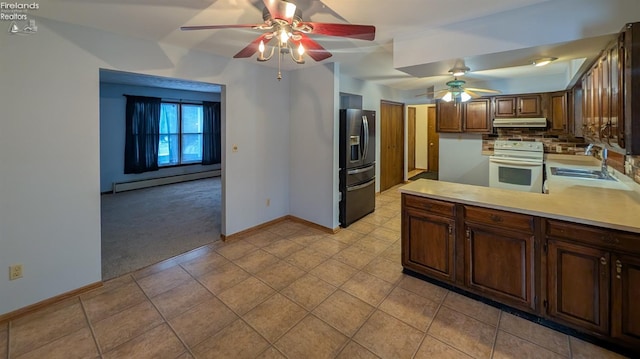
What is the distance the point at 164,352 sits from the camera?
1933 mm

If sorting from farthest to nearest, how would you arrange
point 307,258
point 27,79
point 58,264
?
1. point 307,258
2. point 58,264
3. point 27,79

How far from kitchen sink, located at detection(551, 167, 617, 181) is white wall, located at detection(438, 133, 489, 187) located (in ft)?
5.20

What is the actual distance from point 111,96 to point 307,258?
6557mm

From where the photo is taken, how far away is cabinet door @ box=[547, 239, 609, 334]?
1.86 m

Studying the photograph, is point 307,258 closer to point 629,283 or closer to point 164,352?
point 164,352

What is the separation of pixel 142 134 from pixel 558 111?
895 cm

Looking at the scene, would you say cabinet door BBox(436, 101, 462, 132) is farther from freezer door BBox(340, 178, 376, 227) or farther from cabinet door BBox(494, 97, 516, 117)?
freezer door BBox(340, 178, 376, 227)

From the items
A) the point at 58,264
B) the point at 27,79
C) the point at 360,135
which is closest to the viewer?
the point at 27,79

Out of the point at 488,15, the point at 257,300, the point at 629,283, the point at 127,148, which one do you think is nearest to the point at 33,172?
the point at 257,300

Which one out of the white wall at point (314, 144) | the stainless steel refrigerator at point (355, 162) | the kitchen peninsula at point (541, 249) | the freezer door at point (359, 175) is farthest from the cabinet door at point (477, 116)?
the white wall at point (314, 144)

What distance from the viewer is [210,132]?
28.5 feet

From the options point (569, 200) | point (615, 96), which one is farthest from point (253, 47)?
point (569, 200)

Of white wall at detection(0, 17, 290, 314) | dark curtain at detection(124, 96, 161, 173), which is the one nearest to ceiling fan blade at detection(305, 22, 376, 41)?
white wall at detection(0, 17, 290, 314)

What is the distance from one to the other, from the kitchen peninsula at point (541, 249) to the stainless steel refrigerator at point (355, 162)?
1.53m
